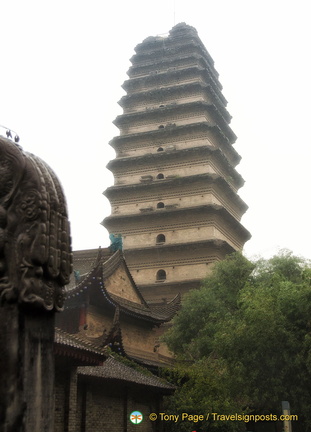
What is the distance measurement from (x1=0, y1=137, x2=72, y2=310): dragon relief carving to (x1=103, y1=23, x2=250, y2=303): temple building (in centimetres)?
2415

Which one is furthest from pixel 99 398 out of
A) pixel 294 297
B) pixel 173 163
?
pixel 173 163

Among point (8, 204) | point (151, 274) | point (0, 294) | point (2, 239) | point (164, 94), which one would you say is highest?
point (164, 94)

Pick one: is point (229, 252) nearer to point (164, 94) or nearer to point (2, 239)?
point (164, 94)

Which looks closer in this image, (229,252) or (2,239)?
(2,239)

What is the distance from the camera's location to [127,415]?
47.3 ft

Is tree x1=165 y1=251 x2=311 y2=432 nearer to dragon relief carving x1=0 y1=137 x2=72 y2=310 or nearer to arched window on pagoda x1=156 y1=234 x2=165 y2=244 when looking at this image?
arched window on pagoda x1=156 y1=234 x2=165 y2=244

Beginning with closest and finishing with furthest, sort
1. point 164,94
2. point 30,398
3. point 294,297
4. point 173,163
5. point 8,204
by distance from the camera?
point 30,398 < point 8,204 < point 294,297 < point 173,163 < point 164,94

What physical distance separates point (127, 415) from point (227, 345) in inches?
153

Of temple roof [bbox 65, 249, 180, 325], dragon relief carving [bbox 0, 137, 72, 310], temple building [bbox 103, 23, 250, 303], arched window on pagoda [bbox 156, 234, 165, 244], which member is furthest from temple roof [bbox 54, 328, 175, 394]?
arched window on pagoda [bbox 156, 234, 165, 244]

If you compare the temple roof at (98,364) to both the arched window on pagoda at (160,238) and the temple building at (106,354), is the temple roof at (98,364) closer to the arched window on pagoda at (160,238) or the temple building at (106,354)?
the temple building at (106,354)

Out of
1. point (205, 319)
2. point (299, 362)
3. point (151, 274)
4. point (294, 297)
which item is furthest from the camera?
point (151, 274)

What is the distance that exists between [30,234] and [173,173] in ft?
Result: 97.2

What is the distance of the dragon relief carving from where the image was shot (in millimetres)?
2973

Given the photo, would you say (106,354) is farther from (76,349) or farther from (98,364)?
(76,349)
